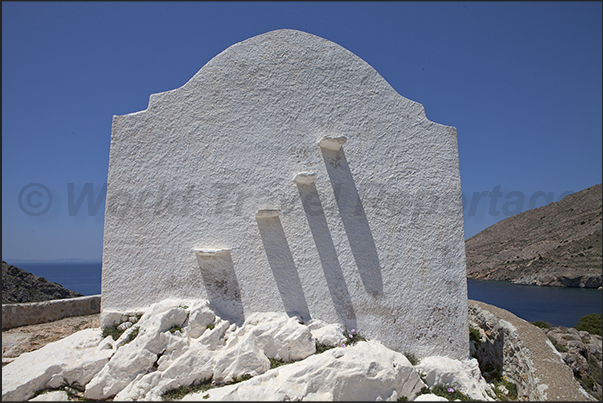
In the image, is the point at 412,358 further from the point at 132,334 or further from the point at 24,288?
the point at 24,288

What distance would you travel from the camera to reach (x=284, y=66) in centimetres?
785

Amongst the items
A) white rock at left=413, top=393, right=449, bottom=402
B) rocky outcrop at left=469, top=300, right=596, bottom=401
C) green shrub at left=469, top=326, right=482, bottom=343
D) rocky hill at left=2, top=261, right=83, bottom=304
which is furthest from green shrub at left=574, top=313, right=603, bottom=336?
rocky hill at left=2, top=261, right=83, bottom=304

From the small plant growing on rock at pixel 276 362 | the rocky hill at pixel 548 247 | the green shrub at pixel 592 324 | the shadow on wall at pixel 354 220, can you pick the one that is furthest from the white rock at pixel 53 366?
the rocky hill at pixel 548 247

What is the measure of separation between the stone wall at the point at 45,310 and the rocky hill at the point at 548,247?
39958 millimetres

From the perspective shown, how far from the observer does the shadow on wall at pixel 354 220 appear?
7387 millimetres

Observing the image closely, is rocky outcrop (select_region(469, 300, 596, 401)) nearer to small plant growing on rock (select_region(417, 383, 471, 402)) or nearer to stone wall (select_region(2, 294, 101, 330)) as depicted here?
small plant growing on rock (select_region(417, 383, 471, 402))

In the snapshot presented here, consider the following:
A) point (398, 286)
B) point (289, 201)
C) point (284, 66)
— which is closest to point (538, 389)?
point (398, 286)

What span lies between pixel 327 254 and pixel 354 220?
93 centimetres

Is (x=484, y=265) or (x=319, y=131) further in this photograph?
(x=484, y=265)

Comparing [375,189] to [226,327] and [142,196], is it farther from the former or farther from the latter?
[142,196]

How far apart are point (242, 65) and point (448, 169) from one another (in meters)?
5.21

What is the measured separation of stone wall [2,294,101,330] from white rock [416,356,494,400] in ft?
31.3

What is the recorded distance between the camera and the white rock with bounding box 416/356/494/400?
6.75m

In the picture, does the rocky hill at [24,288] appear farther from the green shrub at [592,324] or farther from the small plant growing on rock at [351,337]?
the green shrub at [592,324]
